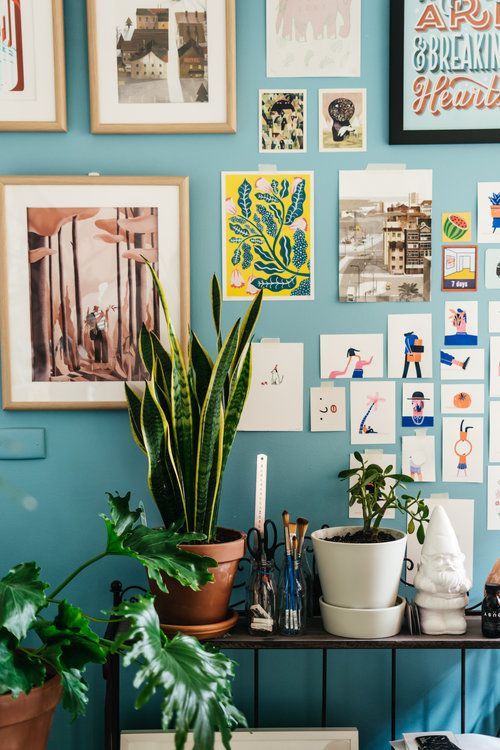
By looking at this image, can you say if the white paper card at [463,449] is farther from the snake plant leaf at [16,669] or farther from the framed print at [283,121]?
the snake plant leaf at [16,669]

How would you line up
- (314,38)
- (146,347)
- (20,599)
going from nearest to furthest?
1. (20,599)
2. (146,347)
3. (314,38)

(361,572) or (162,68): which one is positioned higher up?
(162,68)

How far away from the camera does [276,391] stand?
1749 mm

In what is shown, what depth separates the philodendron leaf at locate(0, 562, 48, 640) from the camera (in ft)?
4.00

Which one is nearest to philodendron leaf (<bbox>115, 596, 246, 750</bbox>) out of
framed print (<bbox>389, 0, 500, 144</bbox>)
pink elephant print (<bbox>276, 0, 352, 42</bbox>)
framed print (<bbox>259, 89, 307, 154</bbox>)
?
framed print (<bbox>259, 89, 307, 154</bbox>)

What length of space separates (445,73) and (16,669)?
1597 mm

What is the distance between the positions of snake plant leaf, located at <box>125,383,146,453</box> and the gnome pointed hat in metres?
0.66

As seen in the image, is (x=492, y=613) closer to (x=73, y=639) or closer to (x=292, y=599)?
(x=292, y=599)

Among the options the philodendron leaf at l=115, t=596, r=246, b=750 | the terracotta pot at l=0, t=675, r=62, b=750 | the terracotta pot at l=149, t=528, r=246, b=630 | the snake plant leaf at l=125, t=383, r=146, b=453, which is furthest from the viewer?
the snake plant leaf at l=125, t=383, r=146, b=453

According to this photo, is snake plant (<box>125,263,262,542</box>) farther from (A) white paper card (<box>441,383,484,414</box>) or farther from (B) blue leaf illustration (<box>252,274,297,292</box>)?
(A) white paper card (<box>441,383,484,414</box>)

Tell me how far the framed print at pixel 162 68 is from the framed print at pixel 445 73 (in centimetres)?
41

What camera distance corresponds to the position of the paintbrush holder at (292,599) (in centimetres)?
154

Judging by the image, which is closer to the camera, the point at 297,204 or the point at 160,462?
the point at 160,462

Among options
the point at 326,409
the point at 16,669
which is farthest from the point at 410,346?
the point at 16,669
